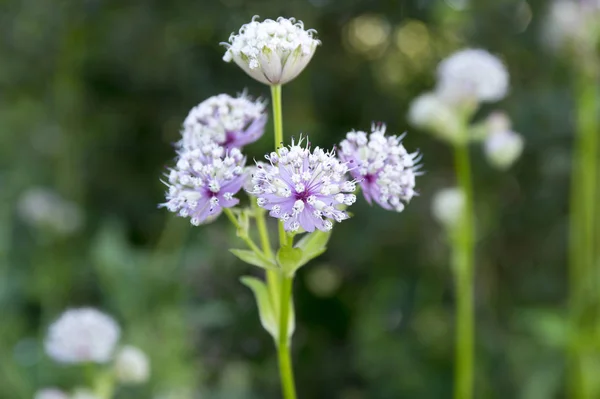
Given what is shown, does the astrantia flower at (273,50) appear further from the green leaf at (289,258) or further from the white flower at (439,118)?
the white flower at (439,118)

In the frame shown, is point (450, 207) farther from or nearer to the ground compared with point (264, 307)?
farther from the ground

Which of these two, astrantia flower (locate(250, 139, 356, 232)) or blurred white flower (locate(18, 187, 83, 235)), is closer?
astrantia flower (locate(250, 139, 356, 232))

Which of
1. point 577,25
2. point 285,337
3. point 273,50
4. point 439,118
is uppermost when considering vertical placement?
point 577,25

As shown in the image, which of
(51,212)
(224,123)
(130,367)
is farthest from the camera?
(51,212)

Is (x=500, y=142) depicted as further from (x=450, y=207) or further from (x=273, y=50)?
(x=273, y=50)

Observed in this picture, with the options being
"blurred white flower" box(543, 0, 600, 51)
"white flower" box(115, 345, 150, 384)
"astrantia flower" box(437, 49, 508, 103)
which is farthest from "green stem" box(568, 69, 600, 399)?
"white flower" box(115, 345, 150, 384)

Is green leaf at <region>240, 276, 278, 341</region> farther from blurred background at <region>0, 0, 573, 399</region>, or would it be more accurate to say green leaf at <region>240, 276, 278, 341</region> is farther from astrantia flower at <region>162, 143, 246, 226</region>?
blurred background at <region>0, 0, 573, 399</region>

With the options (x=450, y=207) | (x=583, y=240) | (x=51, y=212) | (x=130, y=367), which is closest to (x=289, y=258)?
(x=130, y=367)
